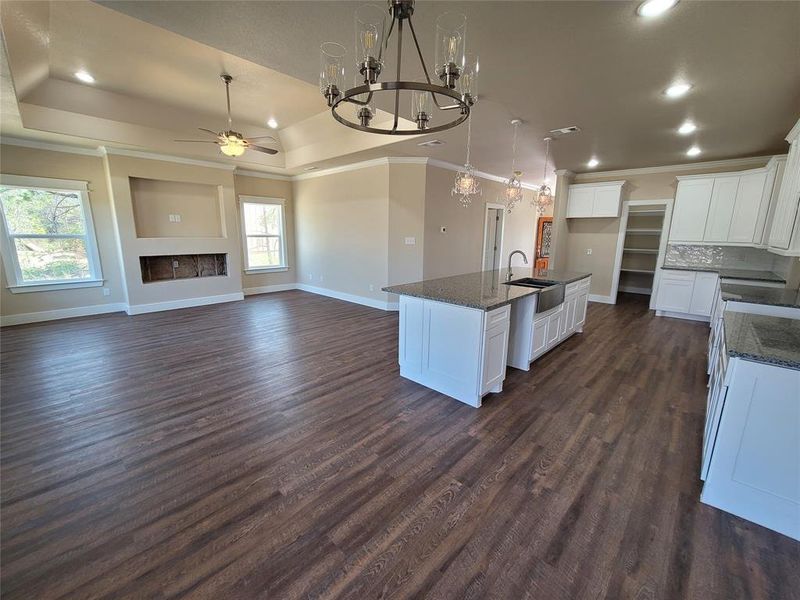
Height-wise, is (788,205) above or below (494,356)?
above

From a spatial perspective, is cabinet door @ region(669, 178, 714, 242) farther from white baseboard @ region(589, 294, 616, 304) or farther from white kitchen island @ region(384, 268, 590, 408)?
white kitchen island @ region(384, 268, 590, 408)

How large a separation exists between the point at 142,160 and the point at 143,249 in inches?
57.7

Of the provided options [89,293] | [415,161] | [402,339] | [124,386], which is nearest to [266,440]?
[402,339]

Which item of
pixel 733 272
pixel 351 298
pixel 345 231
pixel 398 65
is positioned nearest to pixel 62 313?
pixel 351 298

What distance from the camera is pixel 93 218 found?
17.5 feet

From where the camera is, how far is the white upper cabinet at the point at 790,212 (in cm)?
278

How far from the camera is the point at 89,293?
5496 mm

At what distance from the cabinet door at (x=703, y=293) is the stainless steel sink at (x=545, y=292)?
332 cm

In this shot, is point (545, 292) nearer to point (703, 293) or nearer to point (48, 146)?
point (703, 293)

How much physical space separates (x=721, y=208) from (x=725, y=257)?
3.18 ft

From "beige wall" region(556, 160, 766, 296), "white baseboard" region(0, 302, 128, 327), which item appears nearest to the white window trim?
"white baseboard" region(0, 302, 128, 327)

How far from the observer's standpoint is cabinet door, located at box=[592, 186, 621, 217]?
6.08 meters

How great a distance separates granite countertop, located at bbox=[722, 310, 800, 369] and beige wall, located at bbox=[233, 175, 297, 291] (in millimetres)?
7545

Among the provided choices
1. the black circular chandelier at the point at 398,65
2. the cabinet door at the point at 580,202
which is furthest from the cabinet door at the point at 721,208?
the black circular chandelier at the point at 398,65
